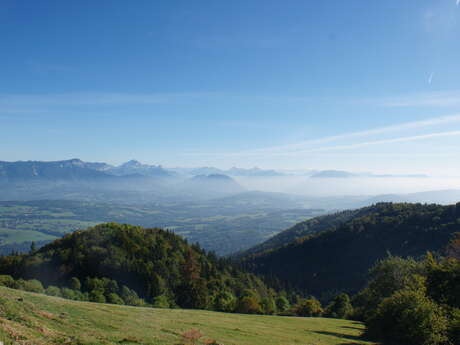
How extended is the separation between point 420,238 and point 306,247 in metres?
65.3

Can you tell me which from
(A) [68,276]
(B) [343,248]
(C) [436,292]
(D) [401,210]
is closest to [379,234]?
(B) [343,248]

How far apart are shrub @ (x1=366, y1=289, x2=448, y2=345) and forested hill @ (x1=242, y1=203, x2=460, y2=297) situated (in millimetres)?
117909

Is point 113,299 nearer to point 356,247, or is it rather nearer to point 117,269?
point 117,269

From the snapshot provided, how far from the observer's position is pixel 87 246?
63.6 m

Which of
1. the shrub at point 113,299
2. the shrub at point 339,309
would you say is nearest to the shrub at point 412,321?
the shrub at point 113,299

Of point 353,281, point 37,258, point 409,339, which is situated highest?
point 409,339

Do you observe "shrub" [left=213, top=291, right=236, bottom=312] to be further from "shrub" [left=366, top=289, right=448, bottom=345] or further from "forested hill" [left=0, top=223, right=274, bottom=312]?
"shrub" [left=366, top=289, right=448, bottom=345]

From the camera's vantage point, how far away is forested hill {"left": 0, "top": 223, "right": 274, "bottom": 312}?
53156 mm

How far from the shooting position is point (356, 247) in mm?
169250

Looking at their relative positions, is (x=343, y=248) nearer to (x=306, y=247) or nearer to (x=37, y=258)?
(x=306, y=247)

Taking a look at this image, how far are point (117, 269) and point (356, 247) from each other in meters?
152

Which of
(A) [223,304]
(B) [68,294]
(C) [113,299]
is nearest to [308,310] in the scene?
(A) [223,304]

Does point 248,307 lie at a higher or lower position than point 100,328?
lower

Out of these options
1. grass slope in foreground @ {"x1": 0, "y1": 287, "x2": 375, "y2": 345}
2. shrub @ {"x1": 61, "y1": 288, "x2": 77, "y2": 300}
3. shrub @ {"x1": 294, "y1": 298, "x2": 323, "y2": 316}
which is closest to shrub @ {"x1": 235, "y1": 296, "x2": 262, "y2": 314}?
shrub @ {"x1": 294, "y1": 298, "x2": 323, "y2": 316}
